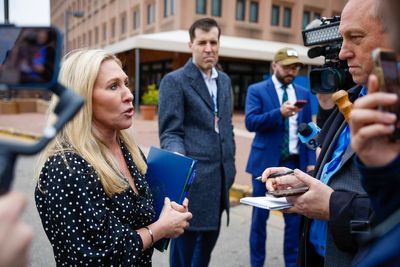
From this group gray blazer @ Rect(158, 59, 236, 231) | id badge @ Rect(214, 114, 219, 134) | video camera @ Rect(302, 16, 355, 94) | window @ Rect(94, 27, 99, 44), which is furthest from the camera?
window @ Rect(94, 27, 99, 44)

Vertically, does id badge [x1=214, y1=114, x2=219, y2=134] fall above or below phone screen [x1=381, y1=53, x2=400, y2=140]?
below

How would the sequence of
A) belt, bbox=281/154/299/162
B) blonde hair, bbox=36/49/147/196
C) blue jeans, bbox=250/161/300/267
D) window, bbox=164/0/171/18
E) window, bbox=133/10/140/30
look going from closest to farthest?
blonde hair, bbox=36/49/147/196
blue jeans, bbox=250/161/300/267
belt, bbox=281/154/299/162
window, bbox=164/0/171/18
window, bbox=133/10/140/30

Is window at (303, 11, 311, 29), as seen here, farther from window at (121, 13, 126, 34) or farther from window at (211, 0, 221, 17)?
window at (121, 13, 126, 34)

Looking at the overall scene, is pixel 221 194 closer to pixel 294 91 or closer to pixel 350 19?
pixel 294 91

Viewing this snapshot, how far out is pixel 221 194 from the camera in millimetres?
2916

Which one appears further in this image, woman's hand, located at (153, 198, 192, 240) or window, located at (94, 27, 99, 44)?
window, located at (94, 27, 99, 44)

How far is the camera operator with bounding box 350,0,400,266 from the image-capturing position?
2.26 feet

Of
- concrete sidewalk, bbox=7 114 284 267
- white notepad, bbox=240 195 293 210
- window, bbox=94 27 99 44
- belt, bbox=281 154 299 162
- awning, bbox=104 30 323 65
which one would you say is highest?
window, bbox=94 27 99 44

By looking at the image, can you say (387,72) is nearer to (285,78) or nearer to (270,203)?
(270,203)

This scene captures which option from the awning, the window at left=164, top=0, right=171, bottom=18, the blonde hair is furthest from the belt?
the window at left=164, top=0, right=171, bottom=18

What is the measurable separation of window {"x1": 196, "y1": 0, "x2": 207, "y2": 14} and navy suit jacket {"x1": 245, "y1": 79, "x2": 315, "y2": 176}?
60.7 feet

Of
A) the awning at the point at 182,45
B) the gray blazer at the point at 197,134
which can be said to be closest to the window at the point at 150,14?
the awning at the point at 182,45

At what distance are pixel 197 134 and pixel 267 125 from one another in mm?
883

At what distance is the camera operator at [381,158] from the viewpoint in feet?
2.26
